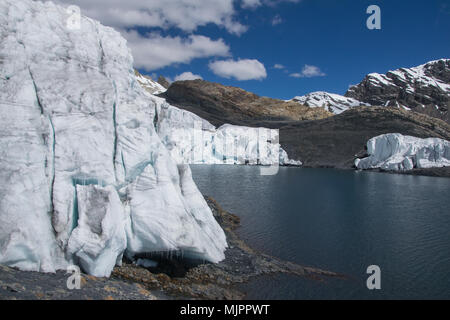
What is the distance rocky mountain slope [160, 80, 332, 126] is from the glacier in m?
50.5

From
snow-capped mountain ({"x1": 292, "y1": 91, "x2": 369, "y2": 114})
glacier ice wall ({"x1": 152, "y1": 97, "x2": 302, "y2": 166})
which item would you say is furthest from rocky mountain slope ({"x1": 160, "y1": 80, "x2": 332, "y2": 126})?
snow-capped mountain ({"x1": 292, "y1": 91, "x2": 369, "y2": 114})

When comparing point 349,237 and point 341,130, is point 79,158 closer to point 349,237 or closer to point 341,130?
point 349,237

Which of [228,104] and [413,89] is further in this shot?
[413,89]

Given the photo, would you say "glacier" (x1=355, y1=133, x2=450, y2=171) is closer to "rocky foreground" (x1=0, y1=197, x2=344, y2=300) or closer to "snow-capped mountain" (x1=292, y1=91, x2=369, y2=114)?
"rocky foreground" (x1=0, y1=197, x2=344, y2=300)

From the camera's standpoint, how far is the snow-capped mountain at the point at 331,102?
17634 cm

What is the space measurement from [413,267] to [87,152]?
14194 mm

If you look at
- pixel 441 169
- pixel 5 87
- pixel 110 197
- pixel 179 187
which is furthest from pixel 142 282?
pixel 441 169

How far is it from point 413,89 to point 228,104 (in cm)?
8912

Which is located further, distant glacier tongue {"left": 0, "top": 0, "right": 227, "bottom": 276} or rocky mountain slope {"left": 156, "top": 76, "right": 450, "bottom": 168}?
rocky mountain slope {"left": 156, "top": 76, "right": 450, "bottom": 168}

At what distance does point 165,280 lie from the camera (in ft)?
37.7

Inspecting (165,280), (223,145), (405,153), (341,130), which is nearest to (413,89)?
(341,130)

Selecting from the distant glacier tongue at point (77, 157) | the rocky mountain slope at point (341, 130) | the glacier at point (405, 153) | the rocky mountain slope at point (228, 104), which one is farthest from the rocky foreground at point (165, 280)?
the rocky mountain slope at point (228, 104)

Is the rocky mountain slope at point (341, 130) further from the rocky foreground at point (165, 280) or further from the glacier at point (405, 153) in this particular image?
the rocky foreground at point (165, 280)

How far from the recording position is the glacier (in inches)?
2410
